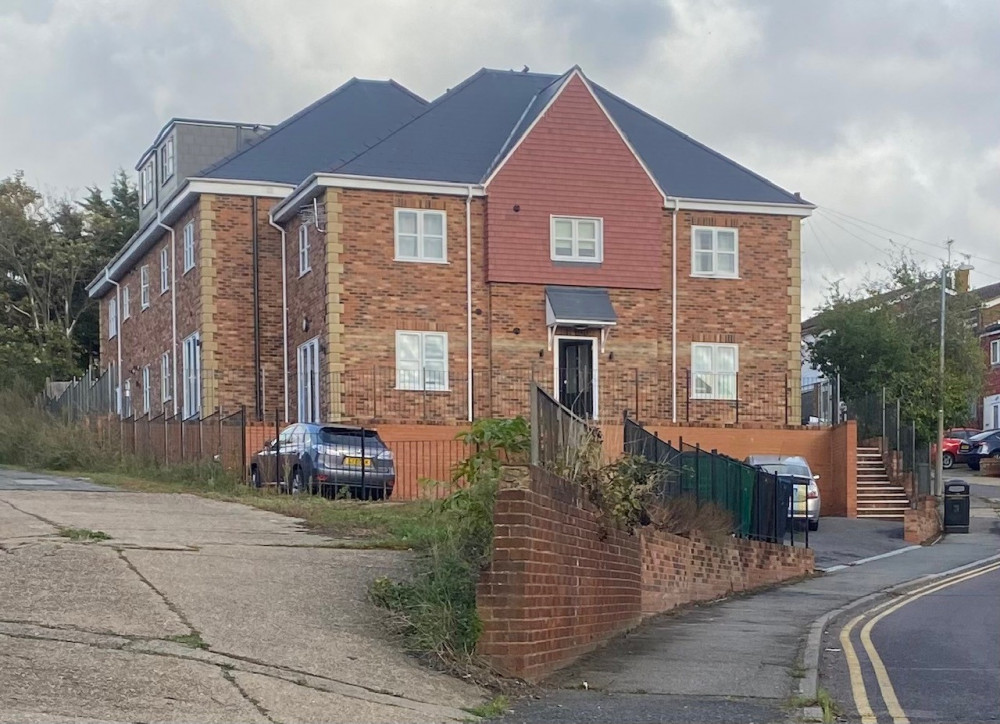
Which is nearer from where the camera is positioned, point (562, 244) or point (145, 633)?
point (145, 633)

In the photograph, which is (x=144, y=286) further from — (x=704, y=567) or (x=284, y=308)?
(x=704, y=567)

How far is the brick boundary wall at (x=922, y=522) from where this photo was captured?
30906 mm

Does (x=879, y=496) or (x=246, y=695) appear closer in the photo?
(x=246, y=695)

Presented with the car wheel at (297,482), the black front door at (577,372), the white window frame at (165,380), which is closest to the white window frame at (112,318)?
the white window frame at (165,380)

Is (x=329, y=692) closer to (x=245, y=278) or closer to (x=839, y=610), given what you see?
(x=839, y=610)

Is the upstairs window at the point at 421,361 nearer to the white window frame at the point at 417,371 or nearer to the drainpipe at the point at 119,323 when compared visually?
the white window frame at the point at 417,371

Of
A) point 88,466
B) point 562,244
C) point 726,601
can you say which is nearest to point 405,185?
point 562,244

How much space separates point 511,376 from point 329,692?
24.0 meters

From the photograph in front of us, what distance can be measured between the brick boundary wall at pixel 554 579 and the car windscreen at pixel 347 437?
916 centimetres

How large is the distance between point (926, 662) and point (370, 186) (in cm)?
2097

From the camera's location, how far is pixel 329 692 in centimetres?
965

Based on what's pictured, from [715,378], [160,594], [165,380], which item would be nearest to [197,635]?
[160,594]

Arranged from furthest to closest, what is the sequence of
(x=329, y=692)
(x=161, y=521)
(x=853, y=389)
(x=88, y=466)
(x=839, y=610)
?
1. (x=853, y=389)
2. (x=88, y=466)
3. (x=839, y=610)
4. (x=161, y=521)
5. (x=329, y=692)

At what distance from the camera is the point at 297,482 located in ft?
81.4
